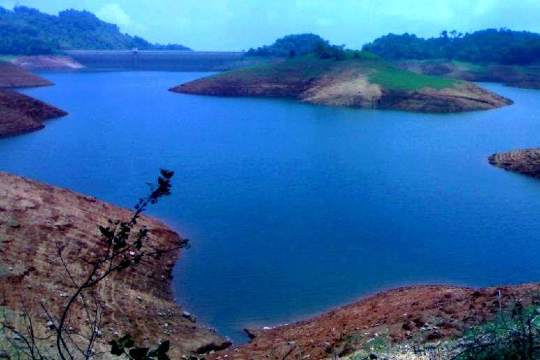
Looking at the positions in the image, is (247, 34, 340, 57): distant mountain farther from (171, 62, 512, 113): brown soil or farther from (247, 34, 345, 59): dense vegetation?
(171, 62, 512, 113): brown soil

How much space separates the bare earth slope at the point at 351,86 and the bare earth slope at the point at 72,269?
3543 centimetres

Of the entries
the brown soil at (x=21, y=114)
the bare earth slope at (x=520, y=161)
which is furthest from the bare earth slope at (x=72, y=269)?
the brown soil at (x=21, y=114)

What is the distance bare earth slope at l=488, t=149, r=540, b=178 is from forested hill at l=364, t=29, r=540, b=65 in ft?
165

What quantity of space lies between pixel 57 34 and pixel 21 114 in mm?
94638

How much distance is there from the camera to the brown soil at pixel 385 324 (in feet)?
30.1

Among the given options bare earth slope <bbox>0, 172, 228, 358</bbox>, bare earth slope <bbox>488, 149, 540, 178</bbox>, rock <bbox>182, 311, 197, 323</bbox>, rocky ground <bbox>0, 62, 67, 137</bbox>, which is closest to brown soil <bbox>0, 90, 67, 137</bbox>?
rocky ground <bbox>0, 62, 67, 137</bbox>

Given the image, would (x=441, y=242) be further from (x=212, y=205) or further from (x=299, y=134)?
(x=299, y=134)

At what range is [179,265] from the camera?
50.3ft

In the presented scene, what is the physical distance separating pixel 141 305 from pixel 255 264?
387 centimetres

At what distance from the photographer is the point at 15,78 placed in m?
61.6

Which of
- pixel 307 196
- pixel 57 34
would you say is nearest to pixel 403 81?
pixel 307 196

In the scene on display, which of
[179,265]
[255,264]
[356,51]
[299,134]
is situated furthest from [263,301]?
[356,51]

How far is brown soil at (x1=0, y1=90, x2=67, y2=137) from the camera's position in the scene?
115 feet

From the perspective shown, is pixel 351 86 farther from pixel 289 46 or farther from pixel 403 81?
pixel 289 46
